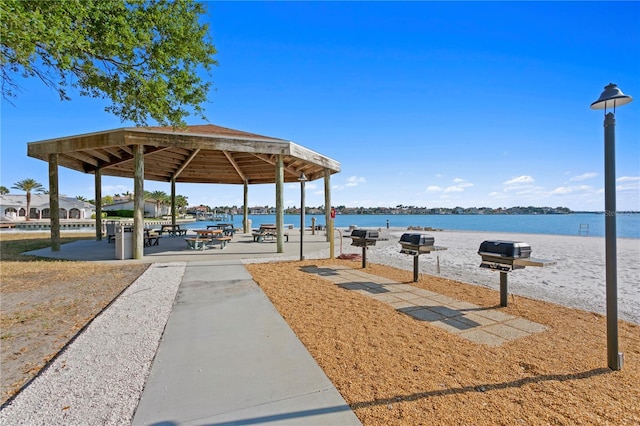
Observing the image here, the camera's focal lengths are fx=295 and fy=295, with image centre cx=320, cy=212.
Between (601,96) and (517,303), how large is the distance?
11.8 feet

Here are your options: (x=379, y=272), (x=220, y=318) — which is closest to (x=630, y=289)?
(x=379, y=272)

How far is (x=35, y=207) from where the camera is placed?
50.6 m

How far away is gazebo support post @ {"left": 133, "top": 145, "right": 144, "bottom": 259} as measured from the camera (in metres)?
9.18

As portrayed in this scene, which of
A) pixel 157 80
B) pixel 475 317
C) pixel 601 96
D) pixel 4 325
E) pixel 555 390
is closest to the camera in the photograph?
pixel 555 390

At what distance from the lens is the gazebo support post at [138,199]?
30.1ft

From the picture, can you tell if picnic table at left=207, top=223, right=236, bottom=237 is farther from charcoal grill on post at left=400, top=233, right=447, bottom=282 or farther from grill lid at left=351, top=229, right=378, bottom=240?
charcoal grill on post at left=400, top=233, right=447, bottom=282

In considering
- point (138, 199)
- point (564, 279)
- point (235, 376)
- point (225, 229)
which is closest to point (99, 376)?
point (235, 376)

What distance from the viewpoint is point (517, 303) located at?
204 inches

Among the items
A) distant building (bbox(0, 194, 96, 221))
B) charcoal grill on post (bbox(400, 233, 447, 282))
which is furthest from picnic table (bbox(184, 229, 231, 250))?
distant building (bbox(0, 194, 96, 221))

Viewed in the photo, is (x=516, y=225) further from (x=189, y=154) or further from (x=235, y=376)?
(x=235, y=376)

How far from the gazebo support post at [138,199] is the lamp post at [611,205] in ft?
34.4

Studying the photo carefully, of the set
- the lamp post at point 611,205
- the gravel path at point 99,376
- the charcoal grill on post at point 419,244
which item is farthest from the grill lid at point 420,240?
the gravel path at point 99,376

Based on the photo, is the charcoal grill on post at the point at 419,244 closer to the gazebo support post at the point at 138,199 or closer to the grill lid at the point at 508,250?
the grill lid at the point at 508,250

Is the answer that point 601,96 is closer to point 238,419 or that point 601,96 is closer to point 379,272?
point 238,419
